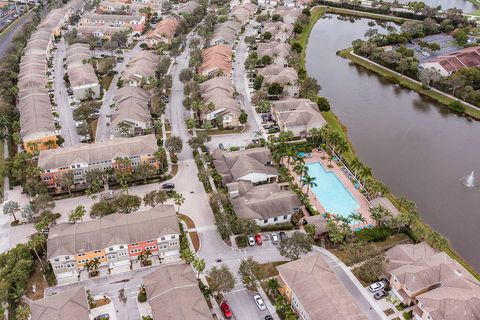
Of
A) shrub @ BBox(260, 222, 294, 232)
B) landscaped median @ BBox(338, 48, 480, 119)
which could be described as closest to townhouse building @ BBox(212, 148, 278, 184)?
shrub @ BBox(260, 222, 294, 232)

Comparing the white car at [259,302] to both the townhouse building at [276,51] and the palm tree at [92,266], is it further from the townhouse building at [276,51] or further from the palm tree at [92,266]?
the townhouse building at [276,51]

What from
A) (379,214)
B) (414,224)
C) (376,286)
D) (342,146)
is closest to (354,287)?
(376,286)

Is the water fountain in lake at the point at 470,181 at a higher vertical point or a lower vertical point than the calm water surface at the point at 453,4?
lower

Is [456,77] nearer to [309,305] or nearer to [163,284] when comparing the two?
[309,305]

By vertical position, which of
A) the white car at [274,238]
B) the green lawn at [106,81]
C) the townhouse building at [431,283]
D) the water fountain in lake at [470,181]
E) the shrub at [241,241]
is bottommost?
the water fountain in lake at [470,181]

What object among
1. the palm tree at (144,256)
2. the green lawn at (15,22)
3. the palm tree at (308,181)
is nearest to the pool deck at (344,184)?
the palm tree at (308,181)

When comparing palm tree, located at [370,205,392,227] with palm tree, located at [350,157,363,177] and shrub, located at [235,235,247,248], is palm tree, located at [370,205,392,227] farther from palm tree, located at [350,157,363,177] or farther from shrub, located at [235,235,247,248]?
shrub, located at [235,235,247,248]

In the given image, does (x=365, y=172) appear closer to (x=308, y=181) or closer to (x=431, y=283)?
(x=308, y=181)
